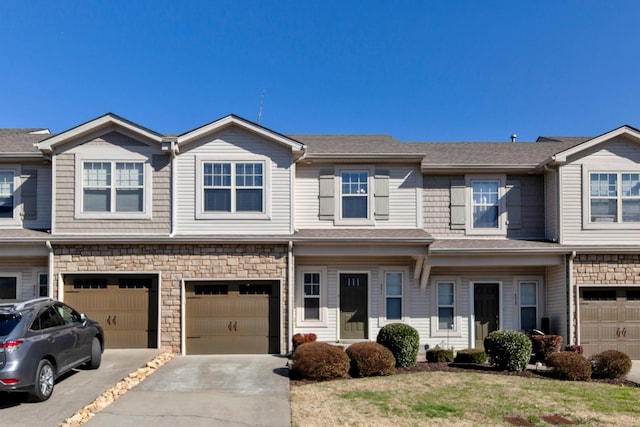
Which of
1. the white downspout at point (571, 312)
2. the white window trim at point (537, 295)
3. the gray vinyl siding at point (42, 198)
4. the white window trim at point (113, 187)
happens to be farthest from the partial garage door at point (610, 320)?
the gray vinyl siding at point (42, 198)

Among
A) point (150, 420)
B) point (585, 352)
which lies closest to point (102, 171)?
point (150, 420)

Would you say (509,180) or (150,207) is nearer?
(150,207)

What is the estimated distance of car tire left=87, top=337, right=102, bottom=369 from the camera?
13.0 m

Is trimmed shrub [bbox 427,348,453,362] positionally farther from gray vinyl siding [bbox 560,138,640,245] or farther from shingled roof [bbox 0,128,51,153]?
shingled roof [bbox 0,128,51,153]

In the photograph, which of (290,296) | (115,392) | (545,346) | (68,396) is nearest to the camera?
(68,396)

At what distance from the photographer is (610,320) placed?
56.0 ft

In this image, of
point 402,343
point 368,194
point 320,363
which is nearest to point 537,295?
point 368,194

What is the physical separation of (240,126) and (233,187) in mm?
1666

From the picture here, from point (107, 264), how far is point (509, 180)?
11.7m

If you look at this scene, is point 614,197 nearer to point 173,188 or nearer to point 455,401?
point 455,401

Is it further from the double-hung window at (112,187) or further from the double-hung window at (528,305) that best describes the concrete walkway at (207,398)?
the double-hung window at (528,305)

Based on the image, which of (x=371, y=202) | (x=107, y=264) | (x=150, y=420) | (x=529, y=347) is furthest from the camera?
(x=371, y=202)

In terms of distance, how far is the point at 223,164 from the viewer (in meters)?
16.6

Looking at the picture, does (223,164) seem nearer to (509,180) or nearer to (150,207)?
(150,207)
